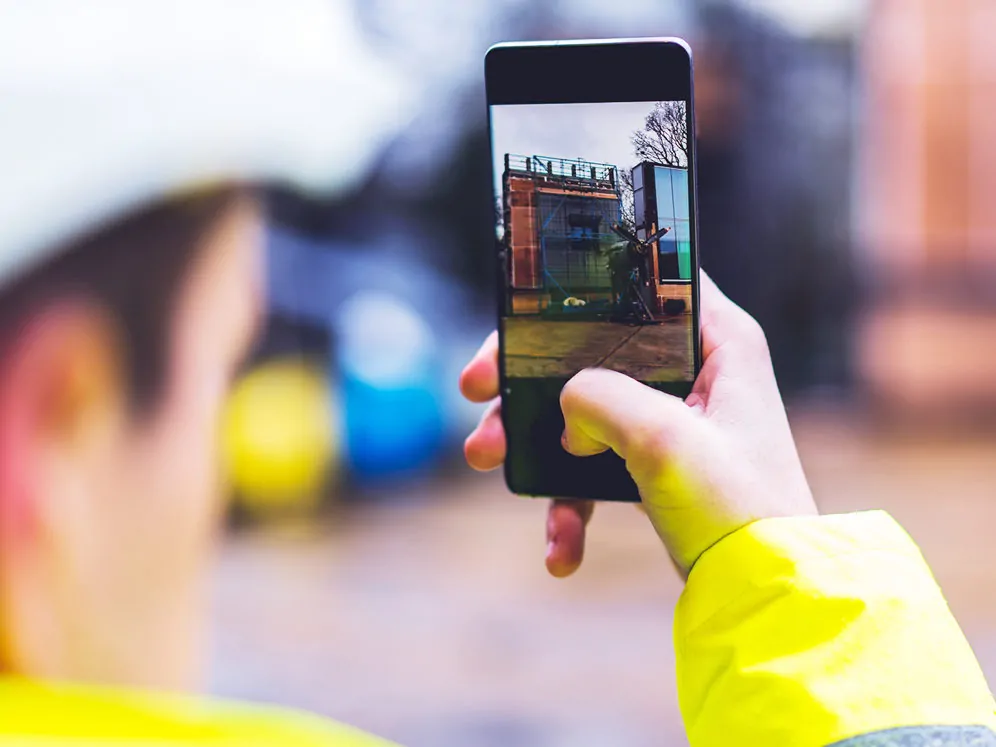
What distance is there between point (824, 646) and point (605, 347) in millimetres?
170

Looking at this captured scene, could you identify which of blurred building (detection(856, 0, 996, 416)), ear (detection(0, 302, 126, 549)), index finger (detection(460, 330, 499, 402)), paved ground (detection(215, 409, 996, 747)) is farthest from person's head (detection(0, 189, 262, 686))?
blurred building (detection(856, 0, 996, 416))

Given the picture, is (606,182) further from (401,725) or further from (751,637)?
(401,725)

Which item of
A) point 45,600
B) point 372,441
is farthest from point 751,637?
point 372,441

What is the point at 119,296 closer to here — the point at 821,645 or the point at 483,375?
the point at 483,375

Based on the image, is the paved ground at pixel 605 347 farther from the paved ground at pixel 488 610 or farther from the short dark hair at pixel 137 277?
the paved ground at pixel 488 610

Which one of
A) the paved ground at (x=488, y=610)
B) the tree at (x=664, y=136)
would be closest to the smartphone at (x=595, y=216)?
the tree at (x=664, y=136)

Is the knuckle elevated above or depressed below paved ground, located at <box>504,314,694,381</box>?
below

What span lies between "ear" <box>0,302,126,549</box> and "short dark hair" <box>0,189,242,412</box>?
0.04 ft

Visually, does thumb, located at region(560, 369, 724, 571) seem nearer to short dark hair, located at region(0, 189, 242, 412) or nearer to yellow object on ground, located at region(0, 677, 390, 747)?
yellow object on ground, located at region(0, 677, 390, 747)

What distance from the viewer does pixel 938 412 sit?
391cm

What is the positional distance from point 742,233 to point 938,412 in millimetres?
1185

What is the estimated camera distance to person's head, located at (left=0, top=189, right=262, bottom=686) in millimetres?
762

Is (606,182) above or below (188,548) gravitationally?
above

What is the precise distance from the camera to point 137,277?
2.73 ft
